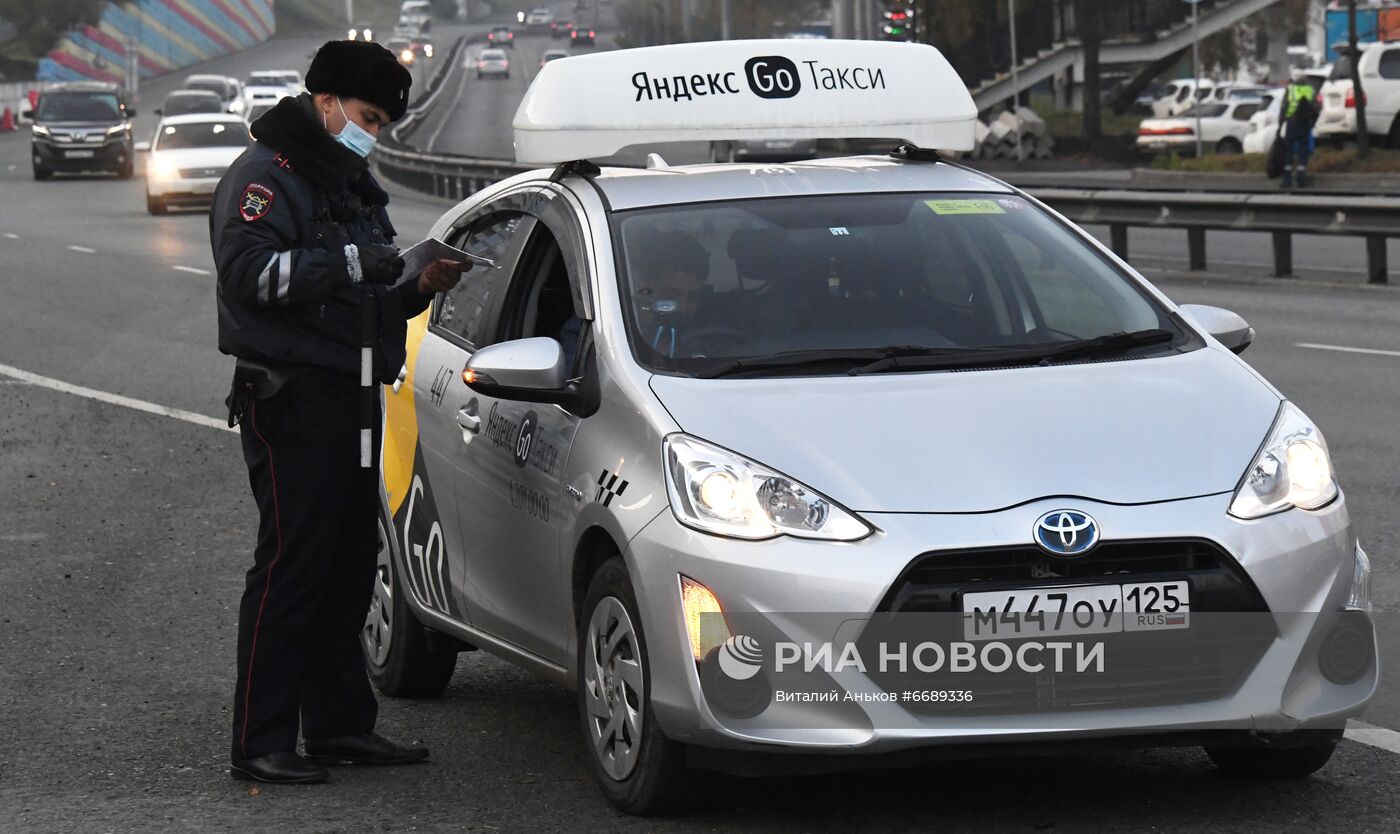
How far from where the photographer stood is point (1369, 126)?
39.1 metres

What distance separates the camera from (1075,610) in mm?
4652

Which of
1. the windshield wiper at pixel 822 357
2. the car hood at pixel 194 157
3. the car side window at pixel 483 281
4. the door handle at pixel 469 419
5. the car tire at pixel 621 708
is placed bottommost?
the car tire at pixel 621 708

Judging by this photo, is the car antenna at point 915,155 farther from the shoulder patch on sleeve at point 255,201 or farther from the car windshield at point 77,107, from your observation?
the car windshield at point 77,107

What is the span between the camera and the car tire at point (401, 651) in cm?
666

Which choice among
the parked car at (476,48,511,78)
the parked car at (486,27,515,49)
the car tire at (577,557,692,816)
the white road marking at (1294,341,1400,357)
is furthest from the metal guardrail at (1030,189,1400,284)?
the parked car at (486,27,515,49)

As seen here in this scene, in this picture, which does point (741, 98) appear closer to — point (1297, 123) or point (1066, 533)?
point (1066, 533)

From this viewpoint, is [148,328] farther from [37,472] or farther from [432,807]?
[432,807]

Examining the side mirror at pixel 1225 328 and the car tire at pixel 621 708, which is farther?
the side mirror at pixel 1225 328

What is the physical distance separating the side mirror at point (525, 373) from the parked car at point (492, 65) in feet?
337

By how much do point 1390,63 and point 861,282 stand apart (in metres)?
34.7

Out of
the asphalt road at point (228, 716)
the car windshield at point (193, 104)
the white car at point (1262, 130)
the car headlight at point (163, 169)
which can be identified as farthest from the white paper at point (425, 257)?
the car windshield at point (193, 104)

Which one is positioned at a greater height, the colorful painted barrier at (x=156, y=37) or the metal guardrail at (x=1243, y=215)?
the colorful painted barrier at (x=156, y=37)

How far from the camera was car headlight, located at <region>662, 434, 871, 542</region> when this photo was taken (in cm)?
475

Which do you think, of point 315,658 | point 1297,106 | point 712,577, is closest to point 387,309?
point 315,658
